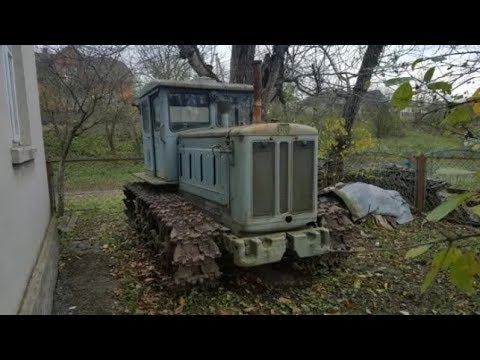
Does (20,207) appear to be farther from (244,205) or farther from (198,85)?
(198,85)

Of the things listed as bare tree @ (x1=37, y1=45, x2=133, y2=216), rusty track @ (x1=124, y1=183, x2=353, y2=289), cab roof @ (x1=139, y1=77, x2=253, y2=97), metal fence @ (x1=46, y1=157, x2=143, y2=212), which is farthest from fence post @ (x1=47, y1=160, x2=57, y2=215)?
metal fence @ (x1=46, y1=157, x2=143, y2=212)

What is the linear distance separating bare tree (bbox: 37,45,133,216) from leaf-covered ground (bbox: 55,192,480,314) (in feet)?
12.1

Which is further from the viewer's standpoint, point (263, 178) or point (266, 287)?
point (266, 287)

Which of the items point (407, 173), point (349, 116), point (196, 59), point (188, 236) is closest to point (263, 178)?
point (188, 236)

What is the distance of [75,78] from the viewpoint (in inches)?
394

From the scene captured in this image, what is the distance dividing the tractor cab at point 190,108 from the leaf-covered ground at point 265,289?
1567 millimetres

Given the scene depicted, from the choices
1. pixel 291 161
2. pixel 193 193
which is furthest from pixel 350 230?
pixel 193 193

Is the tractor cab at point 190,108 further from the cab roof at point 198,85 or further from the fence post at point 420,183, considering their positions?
the fence post at point 420,183

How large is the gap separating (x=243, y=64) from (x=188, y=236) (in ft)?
20.5

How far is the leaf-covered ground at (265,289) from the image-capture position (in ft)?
12.3

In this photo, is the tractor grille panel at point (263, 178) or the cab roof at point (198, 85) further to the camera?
the cab roof at point (198, 85)

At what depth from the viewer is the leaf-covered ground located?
376cm

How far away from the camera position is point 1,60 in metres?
3.08

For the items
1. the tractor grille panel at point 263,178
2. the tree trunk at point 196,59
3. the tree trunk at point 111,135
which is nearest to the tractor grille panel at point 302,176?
the tractor grille panel at point 263,178
